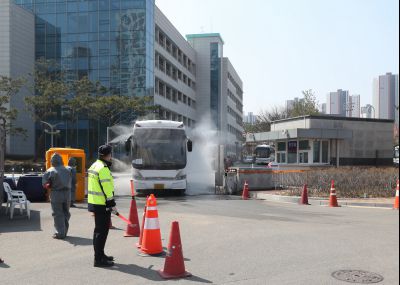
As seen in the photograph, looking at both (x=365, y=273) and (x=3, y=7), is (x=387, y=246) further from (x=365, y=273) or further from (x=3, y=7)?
(x=3, y=7)

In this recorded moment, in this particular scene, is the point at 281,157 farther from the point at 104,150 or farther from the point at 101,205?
the point at 101,205

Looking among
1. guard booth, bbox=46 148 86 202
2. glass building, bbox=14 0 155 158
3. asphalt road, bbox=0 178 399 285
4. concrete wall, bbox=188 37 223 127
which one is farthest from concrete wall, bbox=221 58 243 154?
asphalt road, bbox=0 178 399 285

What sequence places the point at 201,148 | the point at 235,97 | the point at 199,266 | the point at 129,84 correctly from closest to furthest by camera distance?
the point at 199,266 < the point at 201,148 < the point at 129,84 < the point at 235,97

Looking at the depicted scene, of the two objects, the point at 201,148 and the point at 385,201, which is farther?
the point at 201,148

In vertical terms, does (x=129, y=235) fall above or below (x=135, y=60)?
below

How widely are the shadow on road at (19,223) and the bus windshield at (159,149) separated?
21.6 ft

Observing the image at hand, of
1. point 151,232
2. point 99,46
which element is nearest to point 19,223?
point 151,232

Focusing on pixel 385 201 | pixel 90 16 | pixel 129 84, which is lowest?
pixel 385 201

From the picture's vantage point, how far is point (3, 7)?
53.4 meters

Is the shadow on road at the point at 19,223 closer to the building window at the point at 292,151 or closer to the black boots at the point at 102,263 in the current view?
the black boots at the point at 102,263

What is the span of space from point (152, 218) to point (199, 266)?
1.22 meters

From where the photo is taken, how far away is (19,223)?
11.2m

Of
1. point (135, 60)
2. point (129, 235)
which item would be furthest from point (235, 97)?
point (129, 235)

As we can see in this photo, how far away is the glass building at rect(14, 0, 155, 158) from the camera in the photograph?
5159 centimetres
